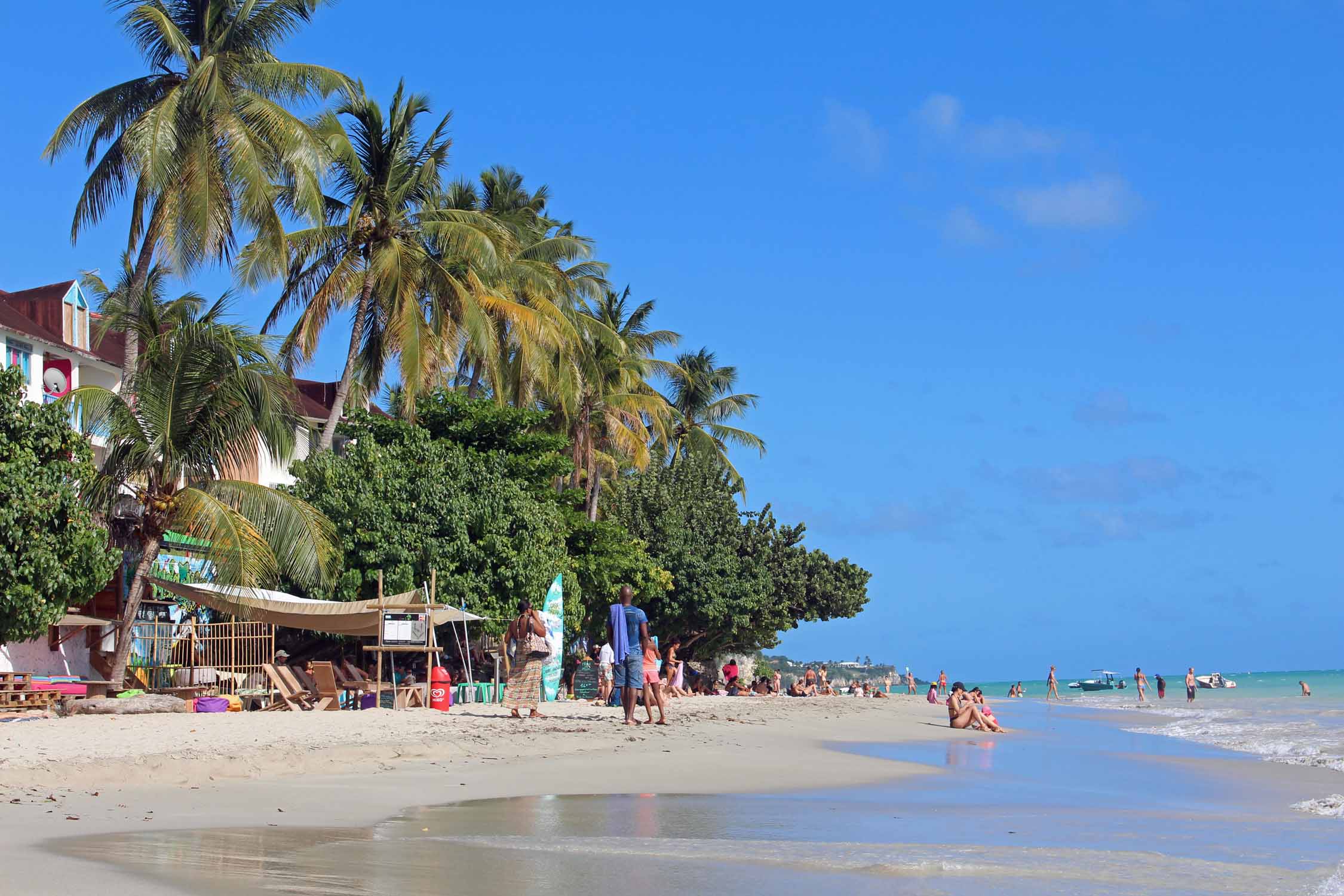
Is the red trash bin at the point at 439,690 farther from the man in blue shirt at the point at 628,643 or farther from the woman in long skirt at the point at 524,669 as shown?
the man in blue shirt at the point at 628,643

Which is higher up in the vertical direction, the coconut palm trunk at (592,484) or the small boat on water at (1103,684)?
the coconut palm trunk at (592,484)

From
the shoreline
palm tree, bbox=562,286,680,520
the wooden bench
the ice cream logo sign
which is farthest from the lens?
palm tree, bbox=562,286,680,520

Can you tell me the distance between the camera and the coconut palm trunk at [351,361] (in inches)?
966

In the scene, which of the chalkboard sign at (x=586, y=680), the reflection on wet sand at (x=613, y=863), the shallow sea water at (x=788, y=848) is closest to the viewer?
the reflection on wet sand at (x=613, y=863)

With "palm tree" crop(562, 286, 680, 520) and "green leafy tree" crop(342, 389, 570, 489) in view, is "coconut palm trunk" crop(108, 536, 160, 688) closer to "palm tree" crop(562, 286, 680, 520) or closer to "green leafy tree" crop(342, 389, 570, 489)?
"green leafy tree" crop(342, 389, 570, 489)

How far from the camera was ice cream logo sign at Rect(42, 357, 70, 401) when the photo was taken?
1002 inches

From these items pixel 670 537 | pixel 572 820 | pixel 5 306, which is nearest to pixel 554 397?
pixel 670 537

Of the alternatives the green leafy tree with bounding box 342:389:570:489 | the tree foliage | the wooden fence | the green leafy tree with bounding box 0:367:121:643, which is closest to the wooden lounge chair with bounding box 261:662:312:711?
the green leafy tree with bounding box 0:367:121:643

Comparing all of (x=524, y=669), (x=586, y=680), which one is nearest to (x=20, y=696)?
(x=524, y=669)

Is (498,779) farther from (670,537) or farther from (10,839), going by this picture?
(670,537)

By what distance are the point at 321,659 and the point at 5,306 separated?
9.56 m

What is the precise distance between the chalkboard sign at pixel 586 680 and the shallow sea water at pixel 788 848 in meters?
20.1

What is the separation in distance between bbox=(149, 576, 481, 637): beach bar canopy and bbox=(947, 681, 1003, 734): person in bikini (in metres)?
8.45

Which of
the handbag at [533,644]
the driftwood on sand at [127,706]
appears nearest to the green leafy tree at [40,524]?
the driftwood on sand at [127,706]
